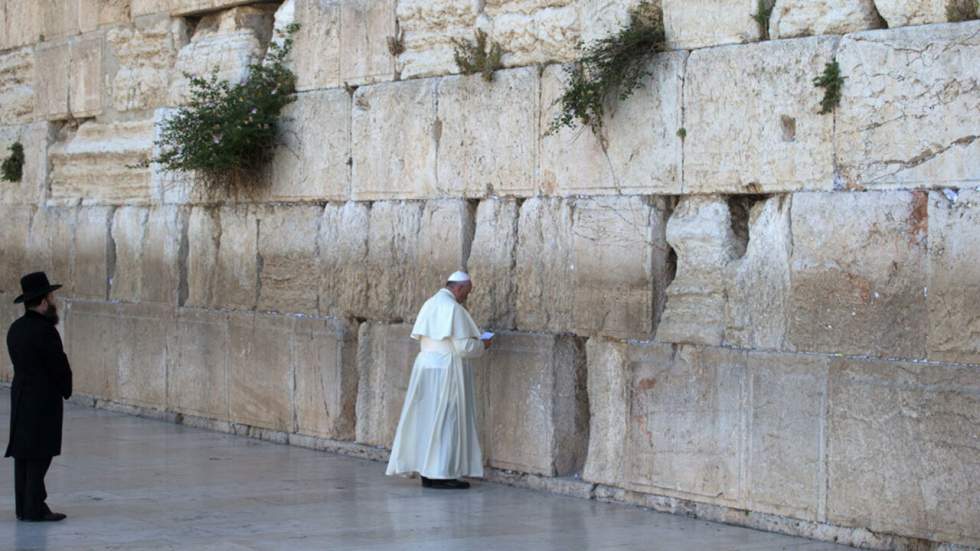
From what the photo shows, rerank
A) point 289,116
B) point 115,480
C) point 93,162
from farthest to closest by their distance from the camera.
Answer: point 93,162 → point 289,116 → point 115,480

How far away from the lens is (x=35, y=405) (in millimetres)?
8578

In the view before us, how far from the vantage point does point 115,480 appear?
1019 cm

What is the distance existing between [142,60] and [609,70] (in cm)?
607

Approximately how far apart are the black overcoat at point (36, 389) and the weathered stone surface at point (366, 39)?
11.7 ft

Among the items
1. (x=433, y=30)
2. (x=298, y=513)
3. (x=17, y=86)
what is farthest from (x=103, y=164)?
(x=298, y=513)

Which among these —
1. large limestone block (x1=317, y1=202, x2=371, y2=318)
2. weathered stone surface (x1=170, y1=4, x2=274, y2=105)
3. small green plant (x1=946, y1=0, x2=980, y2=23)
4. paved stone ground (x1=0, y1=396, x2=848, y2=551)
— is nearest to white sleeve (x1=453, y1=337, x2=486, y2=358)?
paved stone ground (x1=0, y1=396, x2=848, y2=551)

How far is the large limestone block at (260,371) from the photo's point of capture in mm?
11984

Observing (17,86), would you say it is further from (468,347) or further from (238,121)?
(468,347)

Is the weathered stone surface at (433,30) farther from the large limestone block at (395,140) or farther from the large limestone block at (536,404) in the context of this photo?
the large limestone block at (536,404)

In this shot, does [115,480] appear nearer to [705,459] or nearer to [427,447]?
[427,447]

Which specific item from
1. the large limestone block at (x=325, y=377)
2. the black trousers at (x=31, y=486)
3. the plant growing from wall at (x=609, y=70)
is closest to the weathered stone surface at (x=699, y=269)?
the plant growing from wall at (x=609, y=70)

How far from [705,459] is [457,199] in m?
2.77

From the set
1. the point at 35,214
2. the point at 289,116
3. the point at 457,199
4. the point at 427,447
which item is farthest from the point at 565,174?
the point at 35,214

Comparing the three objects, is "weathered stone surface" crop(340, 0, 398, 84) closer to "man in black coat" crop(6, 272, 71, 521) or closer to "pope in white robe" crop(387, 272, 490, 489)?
"pope in white robe" crop(387, 272, 490, 489)
